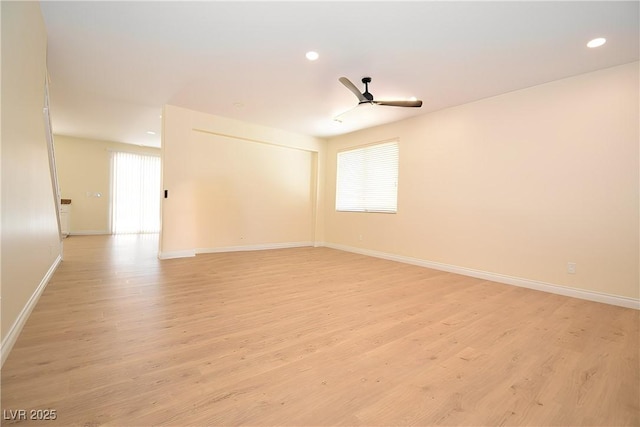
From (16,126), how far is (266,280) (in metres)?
2.57

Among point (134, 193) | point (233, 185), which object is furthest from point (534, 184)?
point (134, 193)

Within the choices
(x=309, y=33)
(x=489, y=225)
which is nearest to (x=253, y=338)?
(x=309, y=33)

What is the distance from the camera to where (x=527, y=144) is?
362 cm

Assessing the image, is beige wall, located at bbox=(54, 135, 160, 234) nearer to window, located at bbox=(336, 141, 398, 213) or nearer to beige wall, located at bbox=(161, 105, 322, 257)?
beige wall, located at bbox=(161, 105, 322, 257)

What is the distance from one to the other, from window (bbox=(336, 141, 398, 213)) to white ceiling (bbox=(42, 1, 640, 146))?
1167 mm

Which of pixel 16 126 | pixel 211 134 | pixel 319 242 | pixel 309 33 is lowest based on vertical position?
pixel 319 242

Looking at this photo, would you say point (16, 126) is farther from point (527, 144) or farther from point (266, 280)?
point (527, 144)

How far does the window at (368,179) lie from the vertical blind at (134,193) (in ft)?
19.1

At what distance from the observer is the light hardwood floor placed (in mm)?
1273

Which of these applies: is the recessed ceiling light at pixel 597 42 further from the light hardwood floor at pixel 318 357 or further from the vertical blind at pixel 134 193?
the vertical blind at pixel 134 193

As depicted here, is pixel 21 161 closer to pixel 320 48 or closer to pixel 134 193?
pixel 320 48

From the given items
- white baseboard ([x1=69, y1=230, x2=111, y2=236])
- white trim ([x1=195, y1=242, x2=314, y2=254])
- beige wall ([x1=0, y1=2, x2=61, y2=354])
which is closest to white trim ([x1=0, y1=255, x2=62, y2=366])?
beige wall ([x1=0, y1=2, x2=61, y2=354])

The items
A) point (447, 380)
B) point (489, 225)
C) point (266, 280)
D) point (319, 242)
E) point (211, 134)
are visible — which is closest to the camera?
point (447, 380)

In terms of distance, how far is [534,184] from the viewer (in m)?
3.55
